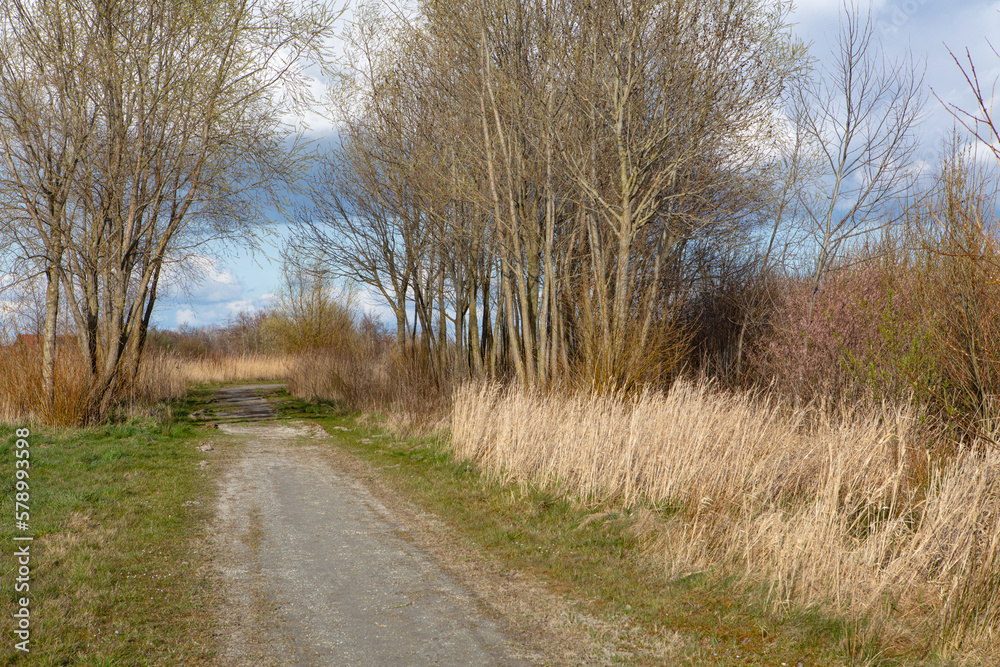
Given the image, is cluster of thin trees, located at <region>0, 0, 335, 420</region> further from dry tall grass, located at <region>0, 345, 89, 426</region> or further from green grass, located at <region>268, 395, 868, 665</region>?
green grass, located at <region>268, 395, 868, 665</region>

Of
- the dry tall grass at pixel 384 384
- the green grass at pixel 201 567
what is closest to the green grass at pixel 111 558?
the green grass at pixel 201 567

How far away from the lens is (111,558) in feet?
17.5

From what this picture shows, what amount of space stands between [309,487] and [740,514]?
5.24 m

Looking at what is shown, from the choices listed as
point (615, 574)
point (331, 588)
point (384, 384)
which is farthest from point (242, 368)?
point (615, 574)

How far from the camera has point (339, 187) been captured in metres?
19.4

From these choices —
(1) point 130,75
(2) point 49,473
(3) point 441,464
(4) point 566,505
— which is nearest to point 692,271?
(3) point 441,464

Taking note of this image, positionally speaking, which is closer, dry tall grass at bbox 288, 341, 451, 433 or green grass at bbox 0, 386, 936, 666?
green grass at bbox 0, 386, 936, 666

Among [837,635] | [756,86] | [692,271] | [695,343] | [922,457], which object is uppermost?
[756,86]

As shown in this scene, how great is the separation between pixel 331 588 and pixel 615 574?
7.29 feet

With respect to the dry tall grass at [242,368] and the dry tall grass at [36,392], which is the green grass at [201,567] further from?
the dry tall grass at [242,368]

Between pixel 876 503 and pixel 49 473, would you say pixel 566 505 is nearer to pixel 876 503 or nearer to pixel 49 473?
pixel 876 503

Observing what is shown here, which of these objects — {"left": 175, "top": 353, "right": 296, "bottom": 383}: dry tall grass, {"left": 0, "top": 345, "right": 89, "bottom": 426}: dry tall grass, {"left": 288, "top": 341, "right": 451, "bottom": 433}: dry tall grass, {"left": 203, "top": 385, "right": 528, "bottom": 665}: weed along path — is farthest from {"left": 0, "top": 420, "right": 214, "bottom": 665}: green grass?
{"left": 175, "top": 353, "right": 296, "bottom": 383}: dry tall grass

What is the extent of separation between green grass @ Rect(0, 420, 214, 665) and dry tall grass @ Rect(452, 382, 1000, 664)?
11.9 ft

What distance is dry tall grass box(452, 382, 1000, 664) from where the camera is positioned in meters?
4.11
